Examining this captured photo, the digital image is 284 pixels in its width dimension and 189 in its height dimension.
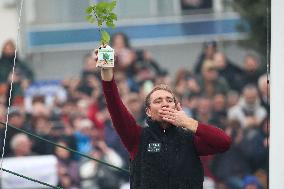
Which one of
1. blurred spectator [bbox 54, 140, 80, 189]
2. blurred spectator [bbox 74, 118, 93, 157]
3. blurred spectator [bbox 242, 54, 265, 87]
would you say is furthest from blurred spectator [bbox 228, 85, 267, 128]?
blurred spectator [bbox 54, 140, 80, 189]

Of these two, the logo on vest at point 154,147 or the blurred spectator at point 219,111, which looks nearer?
the logo on vest at point 154,147

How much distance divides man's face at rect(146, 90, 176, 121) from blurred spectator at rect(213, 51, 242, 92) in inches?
208

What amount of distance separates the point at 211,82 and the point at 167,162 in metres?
5.41

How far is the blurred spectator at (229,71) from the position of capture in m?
9.67

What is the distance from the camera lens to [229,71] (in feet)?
32.1

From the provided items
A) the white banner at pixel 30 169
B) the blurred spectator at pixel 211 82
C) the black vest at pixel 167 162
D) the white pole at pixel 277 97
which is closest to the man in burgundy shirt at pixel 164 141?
the black vest at pixel 167 162

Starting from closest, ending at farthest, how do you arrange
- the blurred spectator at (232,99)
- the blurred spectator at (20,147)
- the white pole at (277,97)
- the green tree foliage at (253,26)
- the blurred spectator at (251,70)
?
1. the white pole at (277,97)
2. the blurred spectator at (20,147)
3. the green tree foliage at (253,26)
4. the blurred spectator at (232,99)
5. the blurred spectator at (251,70)

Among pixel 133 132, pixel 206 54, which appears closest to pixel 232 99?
pixel 206 54

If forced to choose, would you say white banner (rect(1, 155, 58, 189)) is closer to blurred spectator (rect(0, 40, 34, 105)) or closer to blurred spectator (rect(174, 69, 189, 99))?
blurred spectator (rect(0, 40, 34, 105))

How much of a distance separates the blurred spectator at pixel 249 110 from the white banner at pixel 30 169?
67.5 inches

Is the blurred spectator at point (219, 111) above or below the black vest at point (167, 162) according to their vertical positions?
below

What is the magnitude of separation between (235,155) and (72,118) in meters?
1.48

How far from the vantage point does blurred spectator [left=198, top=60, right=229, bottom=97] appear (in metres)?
9.62

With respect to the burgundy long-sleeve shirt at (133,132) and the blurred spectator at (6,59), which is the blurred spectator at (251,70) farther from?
the burgundy long-sleeve shirt at (133,132)
